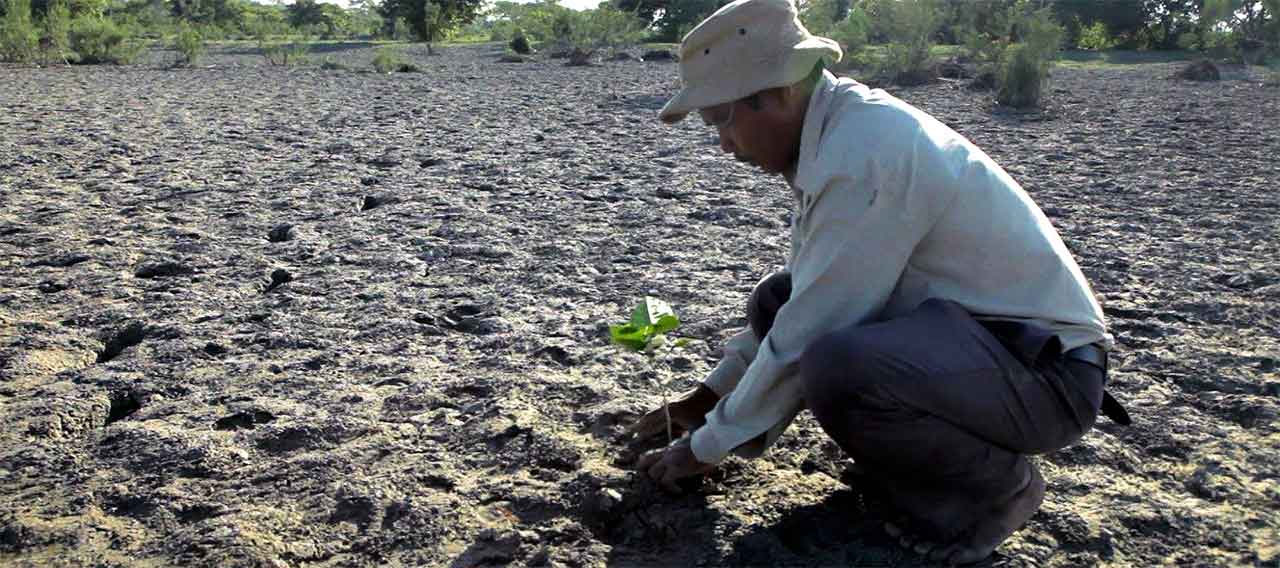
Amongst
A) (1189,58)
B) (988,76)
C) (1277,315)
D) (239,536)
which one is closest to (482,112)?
(988,76)

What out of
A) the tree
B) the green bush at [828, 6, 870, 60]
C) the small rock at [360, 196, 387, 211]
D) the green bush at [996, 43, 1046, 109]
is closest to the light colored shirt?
the small rock at [360, 196, 387, 211]

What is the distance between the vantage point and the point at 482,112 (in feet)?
28.7

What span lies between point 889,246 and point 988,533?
513 millimetres

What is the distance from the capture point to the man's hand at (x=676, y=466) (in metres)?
1.95

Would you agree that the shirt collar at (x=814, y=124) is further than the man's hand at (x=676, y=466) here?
No

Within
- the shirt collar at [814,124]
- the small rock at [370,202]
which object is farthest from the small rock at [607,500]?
the small rock at [370,202]

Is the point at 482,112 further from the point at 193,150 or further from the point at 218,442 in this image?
the point at 218,442

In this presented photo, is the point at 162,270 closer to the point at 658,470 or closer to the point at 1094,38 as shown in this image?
the point at 658,470

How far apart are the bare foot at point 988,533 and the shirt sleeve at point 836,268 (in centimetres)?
34

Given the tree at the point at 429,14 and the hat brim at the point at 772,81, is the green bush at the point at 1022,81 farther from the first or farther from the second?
the tree at the point at 429,14

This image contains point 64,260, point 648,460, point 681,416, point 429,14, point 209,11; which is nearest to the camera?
point 648,460

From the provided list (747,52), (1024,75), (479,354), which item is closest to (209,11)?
(1024,75)

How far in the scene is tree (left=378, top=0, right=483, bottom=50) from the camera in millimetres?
24531

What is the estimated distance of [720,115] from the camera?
72.4 inches
